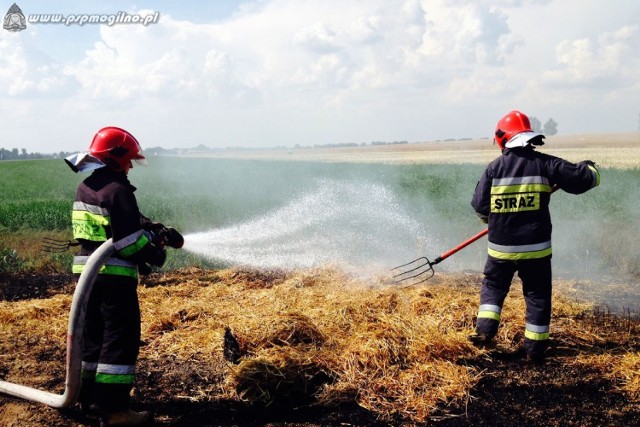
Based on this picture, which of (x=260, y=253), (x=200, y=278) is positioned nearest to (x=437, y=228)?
(x=260, y=253)

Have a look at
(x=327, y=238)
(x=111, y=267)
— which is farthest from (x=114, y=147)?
(x=327, y=238)

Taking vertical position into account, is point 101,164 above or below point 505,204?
above

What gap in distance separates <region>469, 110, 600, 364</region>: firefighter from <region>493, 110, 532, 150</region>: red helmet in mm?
112

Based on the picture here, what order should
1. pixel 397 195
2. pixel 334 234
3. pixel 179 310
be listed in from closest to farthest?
pixel 179 310 < pixel 334 234 < pixel 397 195

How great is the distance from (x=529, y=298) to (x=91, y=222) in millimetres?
3825

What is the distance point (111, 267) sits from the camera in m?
3.63

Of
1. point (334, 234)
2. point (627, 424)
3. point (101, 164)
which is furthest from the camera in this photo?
point (334, 234)

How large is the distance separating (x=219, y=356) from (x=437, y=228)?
8705 mm

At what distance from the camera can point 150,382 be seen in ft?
14.7

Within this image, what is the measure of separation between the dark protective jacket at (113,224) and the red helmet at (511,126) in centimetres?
338

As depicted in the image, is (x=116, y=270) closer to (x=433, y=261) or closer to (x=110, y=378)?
(x=110, y=378)

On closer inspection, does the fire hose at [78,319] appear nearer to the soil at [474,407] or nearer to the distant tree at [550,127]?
the soil at [474,407]

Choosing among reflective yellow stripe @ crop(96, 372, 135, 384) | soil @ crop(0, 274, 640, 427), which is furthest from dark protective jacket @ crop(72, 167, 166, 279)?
soil @ crop(0, 274, 640, 427)

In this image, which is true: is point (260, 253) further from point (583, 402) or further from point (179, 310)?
point (583, 402)
